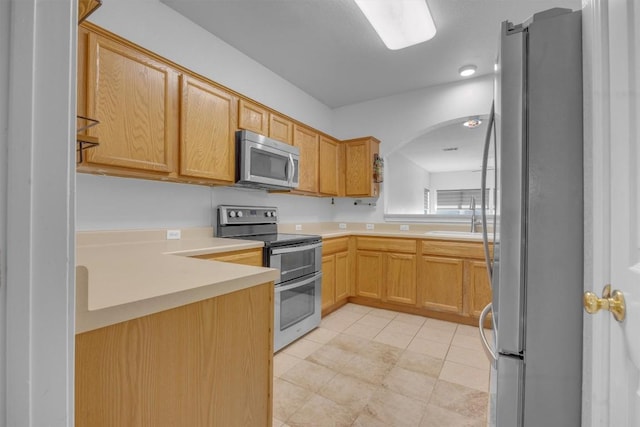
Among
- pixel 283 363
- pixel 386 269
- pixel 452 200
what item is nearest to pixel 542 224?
pixel 283 363

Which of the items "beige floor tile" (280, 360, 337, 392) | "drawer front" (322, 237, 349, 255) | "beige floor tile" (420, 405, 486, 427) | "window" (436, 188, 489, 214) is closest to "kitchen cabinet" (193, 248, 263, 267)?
"beige floor tile" (280, 360, 337, 392)

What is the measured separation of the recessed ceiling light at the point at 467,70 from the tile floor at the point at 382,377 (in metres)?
2.62

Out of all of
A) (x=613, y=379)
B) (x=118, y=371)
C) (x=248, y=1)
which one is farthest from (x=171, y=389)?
(x=248, y=1)

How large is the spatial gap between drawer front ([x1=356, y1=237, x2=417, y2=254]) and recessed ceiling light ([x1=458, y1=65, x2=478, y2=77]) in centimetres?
187

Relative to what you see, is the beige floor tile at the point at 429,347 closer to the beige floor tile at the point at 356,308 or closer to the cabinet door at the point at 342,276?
the beige floor tile at the point at 356,308

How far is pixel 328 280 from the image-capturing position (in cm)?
297

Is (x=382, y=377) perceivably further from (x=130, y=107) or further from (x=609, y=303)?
(x=130, y=107)

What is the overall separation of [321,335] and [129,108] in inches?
87.7

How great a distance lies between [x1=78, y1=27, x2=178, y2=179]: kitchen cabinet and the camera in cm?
155

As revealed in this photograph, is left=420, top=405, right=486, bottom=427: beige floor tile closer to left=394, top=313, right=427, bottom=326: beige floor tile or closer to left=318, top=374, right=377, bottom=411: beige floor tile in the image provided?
left=318, top=374, right=377, bottom=411: beige floor tile

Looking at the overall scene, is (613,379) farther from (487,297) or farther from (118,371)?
(487,297)

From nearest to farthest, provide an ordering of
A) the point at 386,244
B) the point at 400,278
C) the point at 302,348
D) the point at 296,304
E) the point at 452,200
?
the point at 302,348
the point at 296,304
the point at 400,278
the point at 386,244
the point at 452,200

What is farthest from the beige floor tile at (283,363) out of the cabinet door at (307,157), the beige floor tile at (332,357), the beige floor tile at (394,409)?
the cabinet door at (307,157)

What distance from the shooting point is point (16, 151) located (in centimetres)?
35
